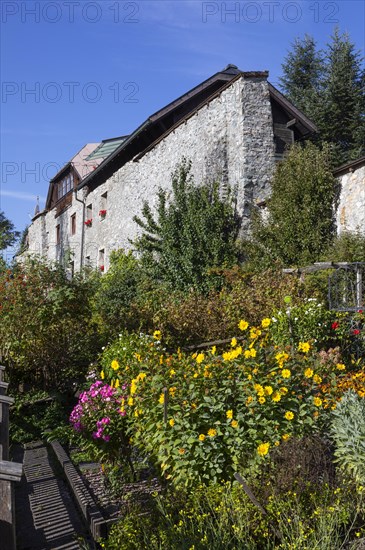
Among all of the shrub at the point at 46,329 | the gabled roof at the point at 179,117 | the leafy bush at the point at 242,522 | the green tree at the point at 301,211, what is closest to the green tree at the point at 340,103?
the gabled roof at the point at 179,117

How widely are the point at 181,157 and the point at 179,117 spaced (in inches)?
102

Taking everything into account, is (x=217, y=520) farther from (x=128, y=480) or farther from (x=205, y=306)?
(x=205, y=306)

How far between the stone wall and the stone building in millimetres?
23

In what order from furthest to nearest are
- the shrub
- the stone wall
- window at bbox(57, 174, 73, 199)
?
1. window at bbox(57, 174, 73, 199)
2. the stone wall
3. the shrub

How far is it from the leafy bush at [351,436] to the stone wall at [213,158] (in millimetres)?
9838

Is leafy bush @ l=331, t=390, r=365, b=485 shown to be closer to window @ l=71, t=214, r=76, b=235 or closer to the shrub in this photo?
the shrub

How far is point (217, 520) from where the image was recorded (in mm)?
3568

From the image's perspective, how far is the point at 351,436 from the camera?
4.14m

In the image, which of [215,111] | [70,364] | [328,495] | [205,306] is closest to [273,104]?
[215,111]

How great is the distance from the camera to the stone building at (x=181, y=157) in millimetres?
14320

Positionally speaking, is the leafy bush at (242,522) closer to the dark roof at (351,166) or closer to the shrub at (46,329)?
the shrub at (46,329)

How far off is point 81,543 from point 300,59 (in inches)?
880

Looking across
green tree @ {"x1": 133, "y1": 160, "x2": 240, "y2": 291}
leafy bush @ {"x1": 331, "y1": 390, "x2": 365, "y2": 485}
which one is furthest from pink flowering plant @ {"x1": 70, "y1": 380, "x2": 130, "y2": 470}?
green tree @ {"x1": 133, "y1": 160, "x2": 240, "y2": 291}

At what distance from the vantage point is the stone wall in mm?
14227
